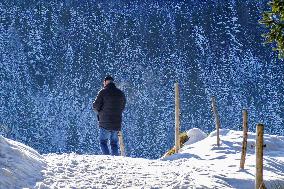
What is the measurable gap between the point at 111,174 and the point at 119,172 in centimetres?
19

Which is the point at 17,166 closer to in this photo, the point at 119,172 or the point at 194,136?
the point at 119,172

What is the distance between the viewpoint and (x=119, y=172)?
6574 mm

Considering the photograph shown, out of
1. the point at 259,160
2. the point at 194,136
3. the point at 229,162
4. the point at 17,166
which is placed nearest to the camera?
the point at 17,166

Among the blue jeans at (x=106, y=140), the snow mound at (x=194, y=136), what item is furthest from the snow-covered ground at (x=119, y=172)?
the snow mound at (x=194, y=136)

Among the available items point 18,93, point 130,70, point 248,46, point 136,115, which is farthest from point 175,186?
point 248,46

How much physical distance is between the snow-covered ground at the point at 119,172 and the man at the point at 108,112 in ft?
6.21

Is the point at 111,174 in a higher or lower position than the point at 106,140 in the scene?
lower

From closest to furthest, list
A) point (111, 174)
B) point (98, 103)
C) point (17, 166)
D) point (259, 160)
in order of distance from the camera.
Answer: point (17, 166), point (259, 160), point (111, 174), point (98, 103)

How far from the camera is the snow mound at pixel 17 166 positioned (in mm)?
5312

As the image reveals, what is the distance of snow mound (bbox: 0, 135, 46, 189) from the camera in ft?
17.4

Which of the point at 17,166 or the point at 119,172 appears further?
the point at 119,172

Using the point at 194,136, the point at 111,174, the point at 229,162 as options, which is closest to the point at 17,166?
the point at 111,174

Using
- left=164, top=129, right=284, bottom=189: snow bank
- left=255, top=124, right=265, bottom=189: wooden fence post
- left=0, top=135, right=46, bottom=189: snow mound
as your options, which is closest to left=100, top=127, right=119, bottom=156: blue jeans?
left=164, top=129, right=284, bottom=189: snow bank

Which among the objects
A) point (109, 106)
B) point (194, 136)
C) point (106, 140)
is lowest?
point (194, 136)
